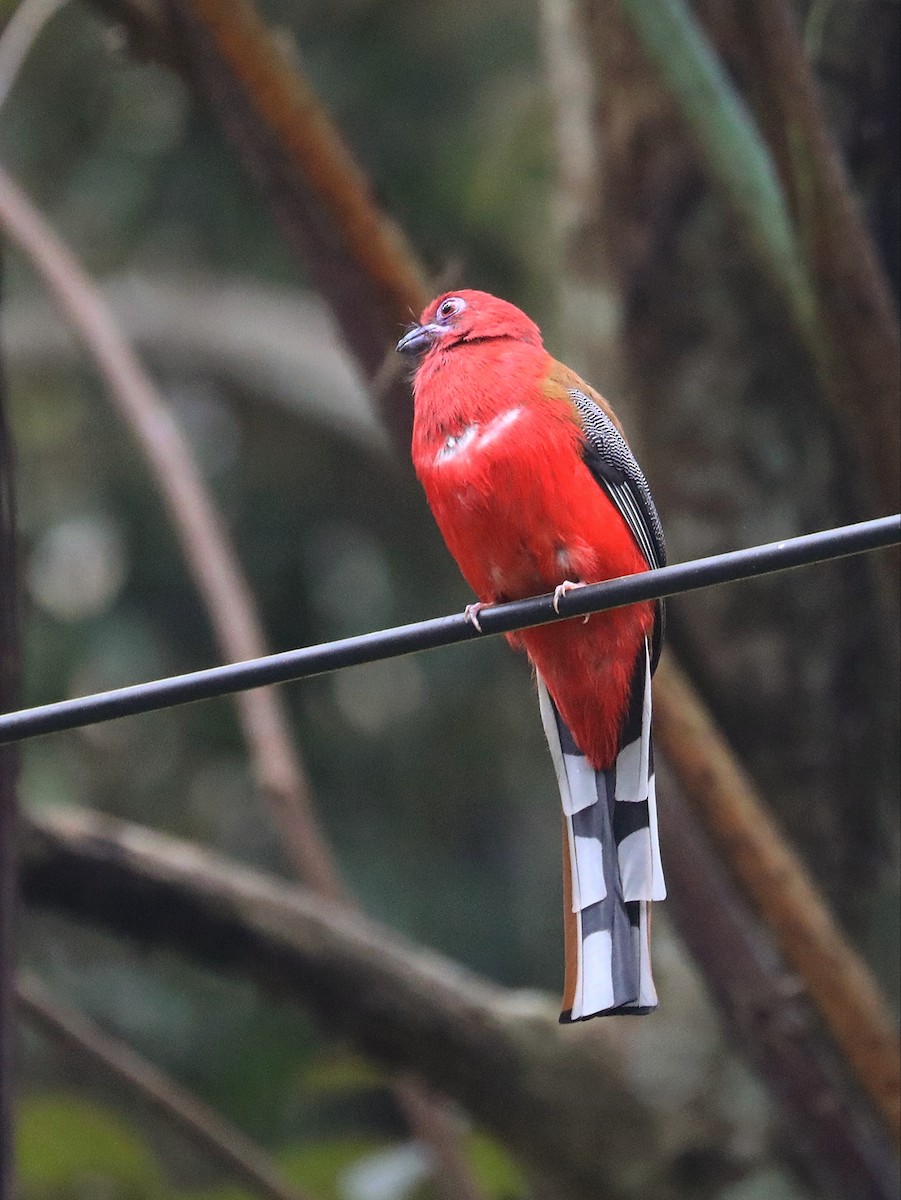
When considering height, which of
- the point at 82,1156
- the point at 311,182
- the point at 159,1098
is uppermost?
the point at 311,182

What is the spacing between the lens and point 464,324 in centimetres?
388

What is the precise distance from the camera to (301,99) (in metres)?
3.94

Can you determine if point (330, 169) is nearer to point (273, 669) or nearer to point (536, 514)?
point (536, 514)

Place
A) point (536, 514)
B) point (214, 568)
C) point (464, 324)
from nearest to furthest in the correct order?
point (536, 514)
point (464, 324)
point (214, 568)

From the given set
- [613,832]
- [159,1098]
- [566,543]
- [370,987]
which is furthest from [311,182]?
[159,1098]

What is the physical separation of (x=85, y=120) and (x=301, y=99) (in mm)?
5195

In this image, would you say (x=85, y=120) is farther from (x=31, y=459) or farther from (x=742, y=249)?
(x=742, y=249)

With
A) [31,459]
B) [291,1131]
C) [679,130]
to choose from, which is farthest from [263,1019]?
[679,130]

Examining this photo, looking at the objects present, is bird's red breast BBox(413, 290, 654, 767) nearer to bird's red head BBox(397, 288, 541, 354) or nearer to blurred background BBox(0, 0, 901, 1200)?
bird's red head BBox(397, 288, 541, 354)

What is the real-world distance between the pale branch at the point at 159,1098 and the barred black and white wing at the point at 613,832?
1499 millimetres

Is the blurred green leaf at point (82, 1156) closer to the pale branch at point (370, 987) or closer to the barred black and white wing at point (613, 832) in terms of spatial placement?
the pale branch at point (370, 987)

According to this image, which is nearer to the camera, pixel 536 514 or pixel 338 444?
pixel 536 514

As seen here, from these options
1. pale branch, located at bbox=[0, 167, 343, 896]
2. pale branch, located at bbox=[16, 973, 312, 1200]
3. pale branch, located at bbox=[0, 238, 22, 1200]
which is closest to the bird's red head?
pale branch, located at bbox=[0, 238, 22, 1200]

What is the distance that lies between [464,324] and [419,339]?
4.8 inches
